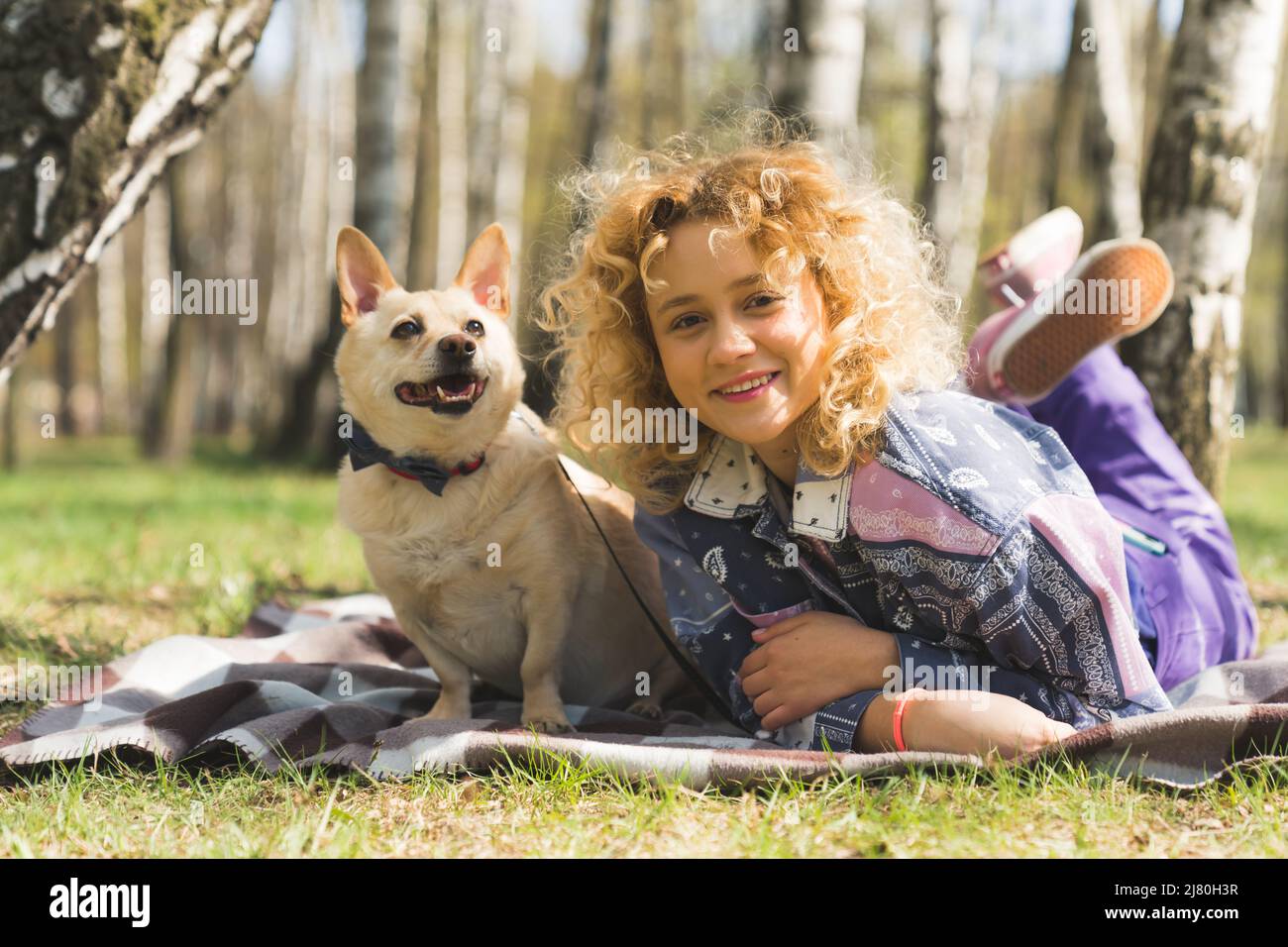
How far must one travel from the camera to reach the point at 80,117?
2961 mm

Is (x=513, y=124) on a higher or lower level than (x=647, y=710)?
higher

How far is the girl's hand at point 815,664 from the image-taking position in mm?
2350

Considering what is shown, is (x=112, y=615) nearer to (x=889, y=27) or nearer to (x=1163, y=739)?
(x=1163, y=739)

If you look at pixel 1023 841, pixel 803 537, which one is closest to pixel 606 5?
pixel 803 537

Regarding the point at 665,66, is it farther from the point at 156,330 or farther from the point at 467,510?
the point at 467,510

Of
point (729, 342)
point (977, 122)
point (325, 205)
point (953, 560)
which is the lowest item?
point (953, 560)

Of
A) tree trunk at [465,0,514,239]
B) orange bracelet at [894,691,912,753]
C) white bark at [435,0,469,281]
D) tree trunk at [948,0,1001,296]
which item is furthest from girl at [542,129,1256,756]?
tree trunk at [948,0,1001,296]

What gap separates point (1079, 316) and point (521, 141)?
28.3ft

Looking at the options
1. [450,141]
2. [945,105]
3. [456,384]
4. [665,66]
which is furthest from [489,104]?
[665,66]

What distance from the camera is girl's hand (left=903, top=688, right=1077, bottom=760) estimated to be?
7.11ft

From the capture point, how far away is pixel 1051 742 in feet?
7.02

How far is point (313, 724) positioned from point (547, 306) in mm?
1190

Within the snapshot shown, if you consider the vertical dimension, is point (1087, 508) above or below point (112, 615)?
above
